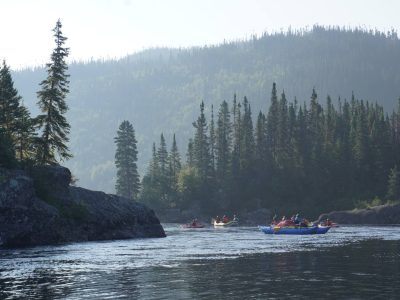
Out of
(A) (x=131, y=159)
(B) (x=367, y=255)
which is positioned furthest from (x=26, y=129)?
(A) (x=131, y=159)

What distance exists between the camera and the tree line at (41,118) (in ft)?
207

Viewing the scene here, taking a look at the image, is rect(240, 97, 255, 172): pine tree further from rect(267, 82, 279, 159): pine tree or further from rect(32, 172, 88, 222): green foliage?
rect(32, 172, 88, 222): green foliage

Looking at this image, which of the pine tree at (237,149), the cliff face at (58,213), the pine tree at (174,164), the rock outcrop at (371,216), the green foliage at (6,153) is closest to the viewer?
the cliff face at (58,213)

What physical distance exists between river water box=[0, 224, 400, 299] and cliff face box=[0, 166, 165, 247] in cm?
451

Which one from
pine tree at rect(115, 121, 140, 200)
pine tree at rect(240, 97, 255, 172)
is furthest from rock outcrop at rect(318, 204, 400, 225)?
pine tree at rect(115, 121, 140, 200)

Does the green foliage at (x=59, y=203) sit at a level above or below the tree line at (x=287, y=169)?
below

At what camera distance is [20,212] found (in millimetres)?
49656

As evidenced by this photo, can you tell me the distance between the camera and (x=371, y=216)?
104 m

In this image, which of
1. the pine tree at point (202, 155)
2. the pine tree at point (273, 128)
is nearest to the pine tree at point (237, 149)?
the pine tree at point (202, 155)

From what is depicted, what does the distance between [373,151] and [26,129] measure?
86329 mm

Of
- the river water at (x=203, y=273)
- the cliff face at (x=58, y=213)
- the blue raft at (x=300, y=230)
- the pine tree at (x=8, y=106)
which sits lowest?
the river water at (x=203, y=273)

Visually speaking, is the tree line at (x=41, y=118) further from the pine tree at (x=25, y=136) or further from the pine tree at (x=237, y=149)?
the pine tree at (x=237, y=149)

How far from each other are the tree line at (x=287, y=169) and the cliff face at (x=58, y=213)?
5911 centimetres

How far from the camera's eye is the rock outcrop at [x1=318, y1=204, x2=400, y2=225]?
336ft
